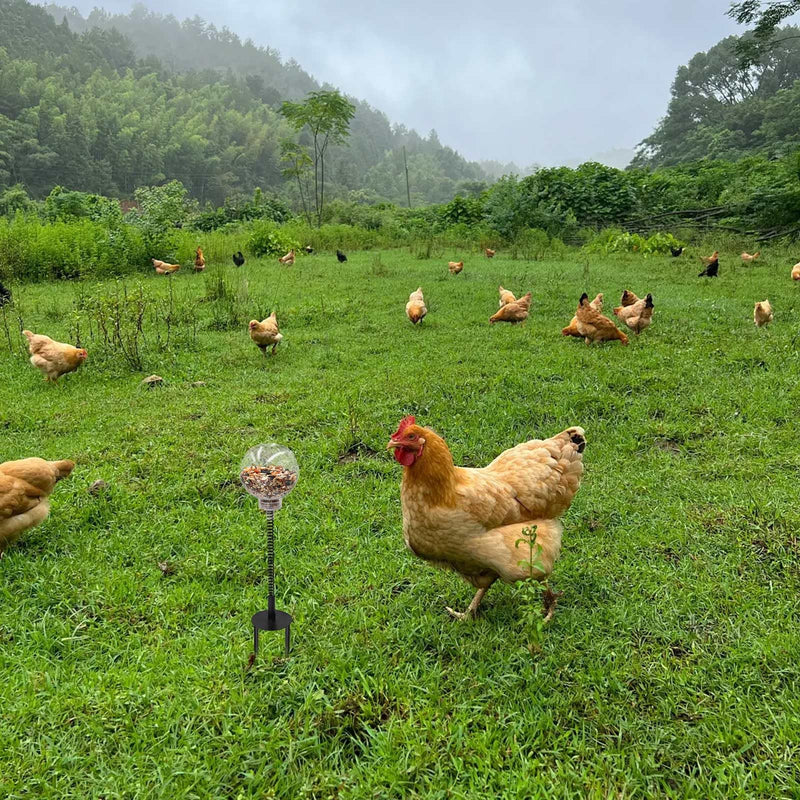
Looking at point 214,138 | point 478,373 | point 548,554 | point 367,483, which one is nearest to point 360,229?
point 478,373

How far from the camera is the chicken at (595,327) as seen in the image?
21.9 ft

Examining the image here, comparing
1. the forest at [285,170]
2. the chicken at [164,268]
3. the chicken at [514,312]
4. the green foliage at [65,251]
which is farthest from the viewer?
the forest at [285,170]

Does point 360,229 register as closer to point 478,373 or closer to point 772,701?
point 478,373

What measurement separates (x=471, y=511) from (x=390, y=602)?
76 cm

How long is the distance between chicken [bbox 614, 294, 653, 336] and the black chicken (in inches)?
193

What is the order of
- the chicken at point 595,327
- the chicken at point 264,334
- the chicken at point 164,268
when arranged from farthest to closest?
the chicken at point 164,268 → the chicken at point 595,327 → the chicken at point 264,334

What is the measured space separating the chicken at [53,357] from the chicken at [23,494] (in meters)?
2.94

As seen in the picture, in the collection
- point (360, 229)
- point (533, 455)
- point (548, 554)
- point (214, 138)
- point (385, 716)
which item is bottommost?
point (385, 716)

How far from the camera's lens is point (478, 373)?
5824 mm

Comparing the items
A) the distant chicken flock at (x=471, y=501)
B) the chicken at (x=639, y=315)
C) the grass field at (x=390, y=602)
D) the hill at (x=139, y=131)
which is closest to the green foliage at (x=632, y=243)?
the chicken at (x=639, y=315)

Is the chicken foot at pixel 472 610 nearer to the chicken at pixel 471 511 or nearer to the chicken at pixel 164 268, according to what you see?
the chicken at pixel 471 511

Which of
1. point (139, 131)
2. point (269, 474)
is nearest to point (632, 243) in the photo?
point (269, 474)

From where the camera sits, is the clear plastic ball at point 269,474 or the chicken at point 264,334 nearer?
the clear plastic ball at point 269,474

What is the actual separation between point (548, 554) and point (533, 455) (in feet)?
1.68
